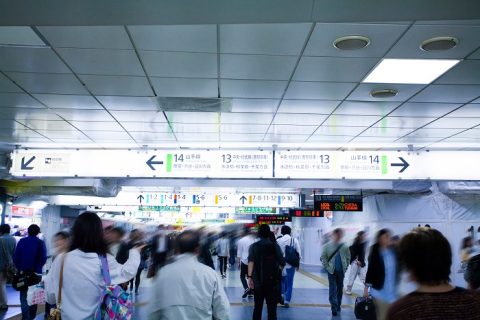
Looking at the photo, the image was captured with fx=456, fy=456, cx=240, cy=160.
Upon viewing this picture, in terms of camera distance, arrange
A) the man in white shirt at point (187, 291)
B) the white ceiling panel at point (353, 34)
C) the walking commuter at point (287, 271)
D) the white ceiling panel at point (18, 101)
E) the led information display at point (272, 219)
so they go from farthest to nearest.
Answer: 1. the led information display at point (272, 219)
2. the walking commuter at point (287, 271)
3. the white ceiling panel at point (18, 101)
4. the white ceiling panel at point (353, 34)
5. the man in white shirt at point (187, 291)

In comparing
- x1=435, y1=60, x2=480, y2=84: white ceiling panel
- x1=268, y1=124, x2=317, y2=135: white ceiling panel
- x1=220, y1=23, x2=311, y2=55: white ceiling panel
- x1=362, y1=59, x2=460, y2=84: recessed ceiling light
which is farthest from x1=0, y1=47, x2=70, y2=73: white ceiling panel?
x1=435, y1=60, x2=480, y2=84: white ceiling panel

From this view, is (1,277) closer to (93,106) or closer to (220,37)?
(93,106)

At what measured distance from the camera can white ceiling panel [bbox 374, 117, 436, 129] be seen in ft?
23.8

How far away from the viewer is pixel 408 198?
489 inches

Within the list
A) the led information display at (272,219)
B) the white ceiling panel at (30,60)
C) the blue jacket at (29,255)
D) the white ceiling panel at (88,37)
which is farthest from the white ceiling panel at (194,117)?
the led information display at (272,219)

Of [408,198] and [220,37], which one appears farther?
[408,198]

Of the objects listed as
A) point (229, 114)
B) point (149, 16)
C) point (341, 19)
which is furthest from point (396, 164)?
point (149, 16)

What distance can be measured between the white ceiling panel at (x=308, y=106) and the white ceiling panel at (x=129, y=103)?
1.91 m

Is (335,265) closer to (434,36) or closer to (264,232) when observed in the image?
(264,232)

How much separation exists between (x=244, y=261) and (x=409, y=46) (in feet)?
28.4

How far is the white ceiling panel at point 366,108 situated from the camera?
6.50 m

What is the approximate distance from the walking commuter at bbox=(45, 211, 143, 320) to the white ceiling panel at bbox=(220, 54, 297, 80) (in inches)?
94.9

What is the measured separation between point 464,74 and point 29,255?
7.02 meters

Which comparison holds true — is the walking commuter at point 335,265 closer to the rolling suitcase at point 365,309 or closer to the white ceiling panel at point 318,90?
the rolling suitcase at point 365,309
